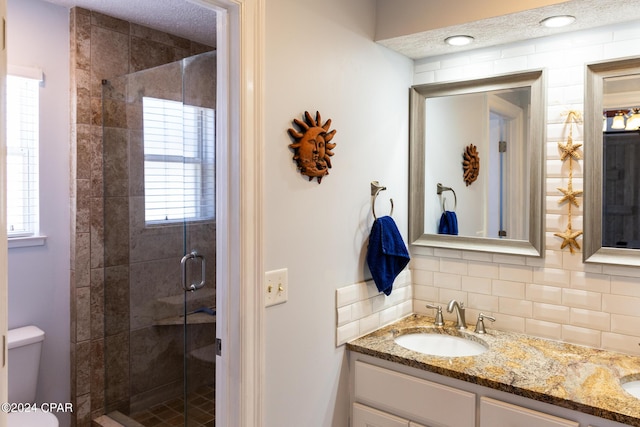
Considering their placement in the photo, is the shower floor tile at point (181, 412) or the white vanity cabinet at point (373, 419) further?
the shower floor tile at point (181, 412)

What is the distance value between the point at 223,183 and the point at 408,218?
1162 mm

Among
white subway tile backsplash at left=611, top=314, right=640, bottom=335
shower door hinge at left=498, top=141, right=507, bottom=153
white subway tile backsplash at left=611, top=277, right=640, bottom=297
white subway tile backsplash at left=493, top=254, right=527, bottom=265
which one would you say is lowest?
white subway tile backsplash at left=611, top=314, right=640, bottom=335

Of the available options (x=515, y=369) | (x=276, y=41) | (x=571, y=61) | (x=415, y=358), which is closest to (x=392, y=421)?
(x=415, y=358)

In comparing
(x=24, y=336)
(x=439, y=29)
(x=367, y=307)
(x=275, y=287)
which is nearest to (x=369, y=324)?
(x=367, y=307)

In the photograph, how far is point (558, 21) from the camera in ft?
5.78

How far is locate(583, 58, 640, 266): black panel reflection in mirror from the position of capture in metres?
1.76

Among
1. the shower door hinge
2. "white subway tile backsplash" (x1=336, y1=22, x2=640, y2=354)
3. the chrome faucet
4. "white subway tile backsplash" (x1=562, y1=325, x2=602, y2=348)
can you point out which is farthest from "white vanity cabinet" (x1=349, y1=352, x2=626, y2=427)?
the shower door hinge

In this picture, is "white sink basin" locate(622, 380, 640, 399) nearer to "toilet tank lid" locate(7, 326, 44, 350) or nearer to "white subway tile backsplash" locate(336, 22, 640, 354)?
"white subway tile backsplash" locate(336, 22, 640, 354)

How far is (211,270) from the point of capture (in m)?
2.38

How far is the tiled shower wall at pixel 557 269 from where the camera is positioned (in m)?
1.82

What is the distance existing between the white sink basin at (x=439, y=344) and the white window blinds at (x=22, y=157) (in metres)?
2.04

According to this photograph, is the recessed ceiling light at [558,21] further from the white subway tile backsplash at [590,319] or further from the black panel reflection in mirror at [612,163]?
the white subway tile backsplash at [590,319]

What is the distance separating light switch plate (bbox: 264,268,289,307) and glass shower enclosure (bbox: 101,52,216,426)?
0.75m

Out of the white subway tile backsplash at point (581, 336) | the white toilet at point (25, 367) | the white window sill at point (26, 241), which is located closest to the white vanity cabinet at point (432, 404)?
the white subway tile backsplash at point (581, 336)
